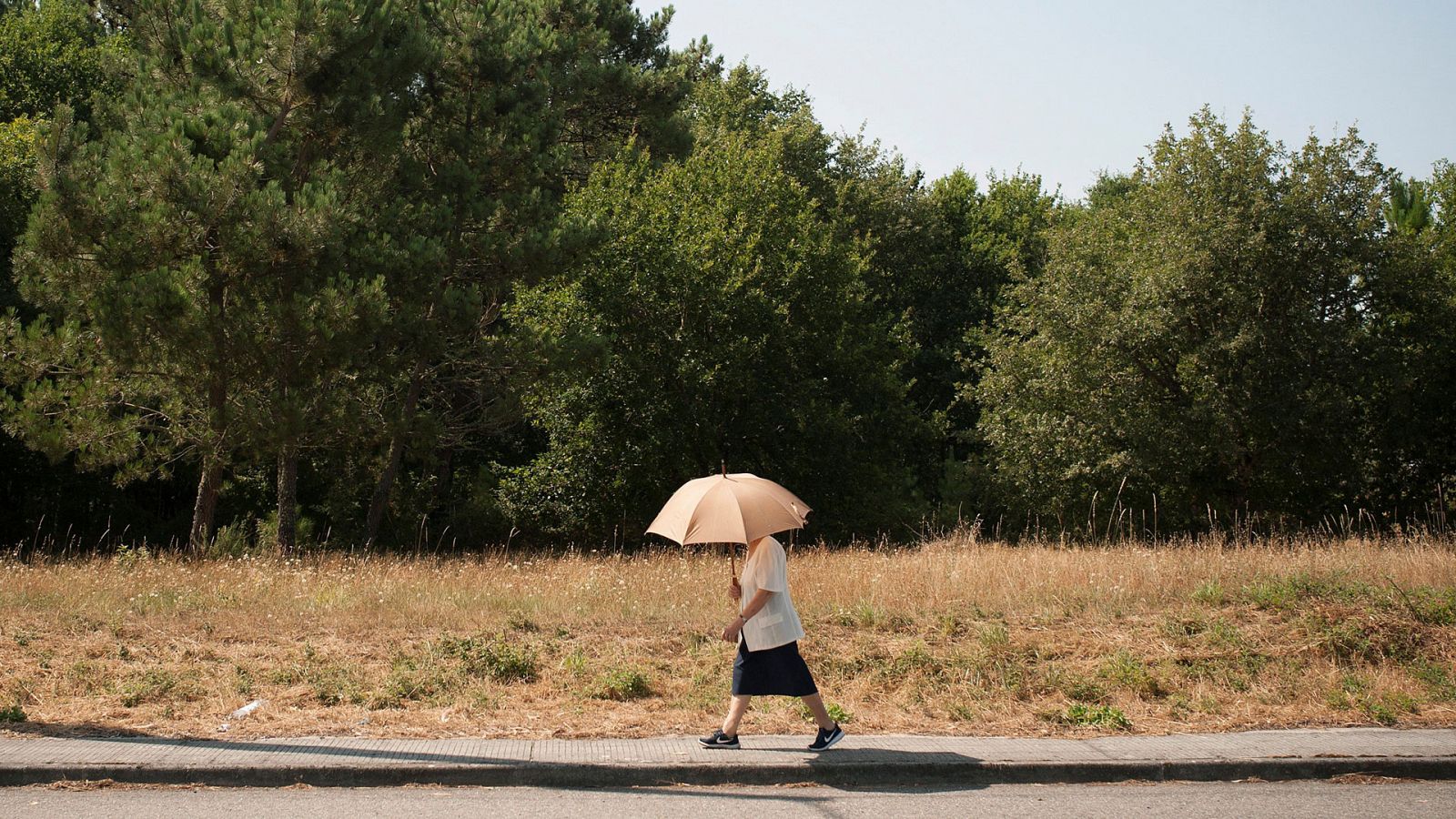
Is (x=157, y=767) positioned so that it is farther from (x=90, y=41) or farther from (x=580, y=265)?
(x=90, y=41)

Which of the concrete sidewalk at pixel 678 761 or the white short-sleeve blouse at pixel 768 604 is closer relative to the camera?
the concrete sidewalk at pixel 678 761

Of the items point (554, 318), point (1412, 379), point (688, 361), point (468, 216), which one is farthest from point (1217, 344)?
point (468, 216)

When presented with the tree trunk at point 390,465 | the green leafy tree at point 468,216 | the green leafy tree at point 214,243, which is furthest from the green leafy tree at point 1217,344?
the green leafy tree at point 214,243

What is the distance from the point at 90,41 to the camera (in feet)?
120

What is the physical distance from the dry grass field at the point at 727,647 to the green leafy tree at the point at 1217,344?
36.8 ft

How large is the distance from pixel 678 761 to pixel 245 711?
3.32 metres

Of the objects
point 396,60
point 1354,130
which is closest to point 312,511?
point 396,60

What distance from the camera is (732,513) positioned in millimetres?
7230

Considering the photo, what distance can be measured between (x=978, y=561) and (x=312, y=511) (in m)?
18.4

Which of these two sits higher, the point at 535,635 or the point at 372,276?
the point at 372,276

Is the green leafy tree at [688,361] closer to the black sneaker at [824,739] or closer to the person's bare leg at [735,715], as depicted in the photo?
the person's bare leg at [735,715]

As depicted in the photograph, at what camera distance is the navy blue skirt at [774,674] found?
7.31 meters

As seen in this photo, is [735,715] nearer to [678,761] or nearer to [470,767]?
[678,761]

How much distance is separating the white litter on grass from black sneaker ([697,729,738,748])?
3351 millimetres
